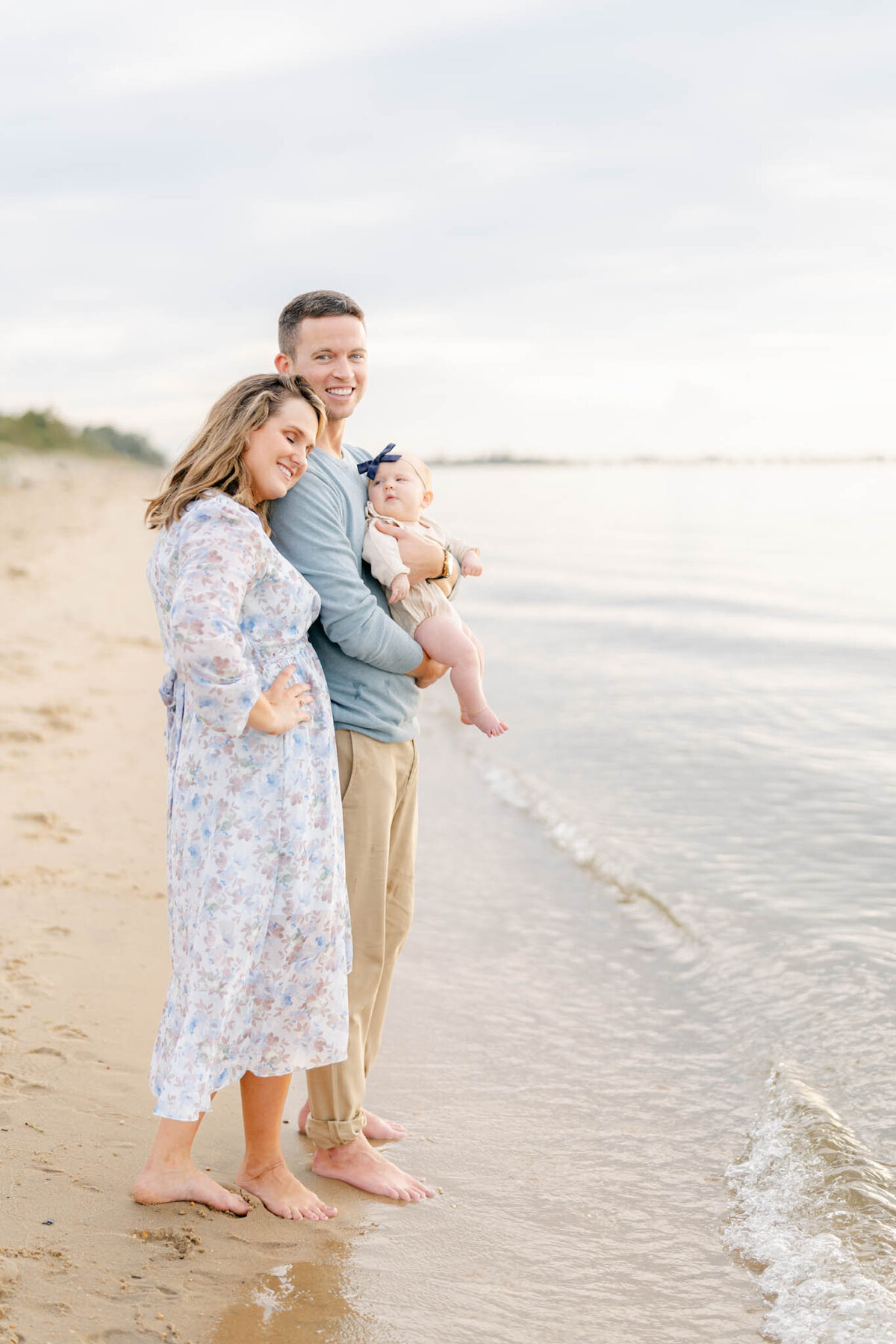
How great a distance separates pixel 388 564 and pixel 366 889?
34.2 inches

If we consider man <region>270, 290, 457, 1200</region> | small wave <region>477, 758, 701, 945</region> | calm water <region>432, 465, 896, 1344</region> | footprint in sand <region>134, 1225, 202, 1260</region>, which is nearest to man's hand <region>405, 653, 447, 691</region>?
man <region>270, 290, 457, 1200</region>

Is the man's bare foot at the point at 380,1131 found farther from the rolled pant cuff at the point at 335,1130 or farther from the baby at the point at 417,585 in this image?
the baby at the point at 417,585

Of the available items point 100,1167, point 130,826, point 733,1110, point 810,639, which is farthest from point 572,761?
point 810,639

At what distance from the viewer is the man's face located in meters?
3.14

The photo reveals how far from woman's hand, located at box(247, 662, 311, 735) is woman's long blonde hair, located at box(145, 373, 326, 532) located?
416 millimetres

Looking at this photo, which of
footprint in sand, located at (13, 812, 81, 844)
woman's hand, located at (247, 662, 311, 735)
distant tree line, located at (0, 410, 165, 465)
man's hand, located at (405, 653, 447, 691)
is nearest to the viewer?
woman's hand, located at (247, 662, 311, 735)

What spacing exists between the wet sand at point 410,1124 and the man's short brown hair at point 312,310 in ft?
7.19

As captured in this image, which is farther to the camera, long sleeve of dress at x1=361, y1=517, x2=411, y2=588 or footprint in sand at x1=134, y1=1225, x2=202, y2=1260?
long sleeve of dress at x1=361, y1=517, x2=411, y2=588

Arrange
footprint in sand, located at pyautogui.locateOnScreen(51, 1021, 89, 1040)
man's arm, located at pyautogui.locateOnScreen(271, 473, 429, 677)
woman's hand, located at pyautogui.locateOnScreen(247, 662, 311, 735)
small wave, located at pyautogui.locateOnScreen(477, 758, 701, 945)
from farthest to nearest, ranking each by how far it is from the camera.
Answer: small wave, located at pyautogui.locateOnScreen(477, 758, 701, 945) → footprint in sand, located at pyautogui.locateOnScreen(51, 1021, 89, 1040) → man's arm, located at pyautogui.locateOnScreen(271, 473, 429, 677) → woman's hand, located at pyautogui.locateOnScreen(247, 662, 311, 735)

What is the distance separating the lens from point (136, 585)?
45.6 feet

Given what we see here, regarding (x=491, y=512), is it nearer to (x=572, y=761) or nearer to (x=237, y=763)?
(x=572, y=761)

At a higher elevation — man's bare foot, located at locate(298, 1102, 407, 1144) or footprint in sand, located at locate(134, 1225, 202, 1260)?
footprint in sand, located at locate(134, 1225, 202, 1260)

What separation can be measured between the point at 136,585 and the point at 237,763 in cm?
1176

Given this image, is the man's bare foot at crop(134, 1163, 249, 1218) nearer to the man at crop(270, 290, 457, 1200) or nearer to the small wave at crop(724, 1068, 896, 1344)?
the man at crop(270, 290, 457, 1200)
